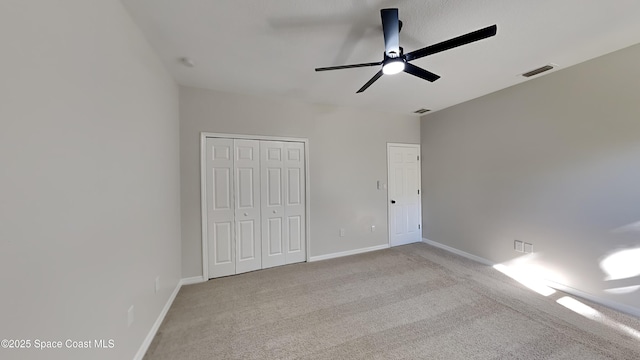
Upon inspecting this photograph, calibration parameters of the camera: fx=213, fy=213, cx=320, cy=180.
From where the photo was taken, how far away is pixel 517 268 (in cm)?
296

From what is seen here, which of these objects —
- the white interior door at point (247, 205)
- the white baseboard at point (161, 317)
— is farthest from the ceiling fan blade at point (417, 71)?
the white baseboard at point (161, 317)

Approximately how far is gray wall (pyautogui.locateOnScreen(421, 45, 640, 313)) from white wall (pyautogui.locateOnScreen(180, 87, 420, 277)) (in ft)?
4.14

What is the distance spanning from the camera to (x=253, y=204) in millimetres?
3182

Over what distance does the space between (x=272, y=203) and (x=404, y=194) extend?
261 centimetres

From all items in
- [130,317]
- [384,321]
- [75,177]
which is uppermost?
[75,177]

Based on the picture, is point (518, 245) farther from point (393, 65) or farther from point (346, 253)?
point (393, 65)

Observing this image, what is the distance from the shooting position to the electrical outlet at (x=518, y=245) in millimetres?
2910

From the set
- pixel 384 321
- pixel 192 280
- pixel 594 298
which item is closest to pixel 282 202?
pixel 192 280

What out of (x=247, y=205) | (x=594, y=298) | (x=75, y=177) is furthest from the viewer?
(x=247, y=205)

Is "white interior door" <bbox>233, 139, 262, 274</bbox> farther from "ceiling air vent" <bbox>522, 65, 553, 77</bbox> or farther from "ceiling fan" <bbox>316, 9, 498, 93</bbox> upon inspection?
"ceiling air vent" <bbox>522, 65, 553, 77</bbox>

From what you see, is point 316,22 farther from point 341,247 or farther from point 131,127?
point 341,247

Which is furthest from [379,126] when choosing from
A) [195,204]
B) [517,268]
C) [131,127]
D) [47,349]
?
[47,349]

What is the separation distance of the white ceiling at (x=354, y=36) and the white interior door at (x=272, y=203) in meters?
0.96

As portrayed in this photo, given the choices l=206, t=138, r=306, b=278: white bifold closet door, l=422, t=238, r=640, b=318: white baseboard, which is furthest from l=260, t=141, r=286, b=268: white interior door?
l=422, t=238, r=640, b=318: white baseboard
